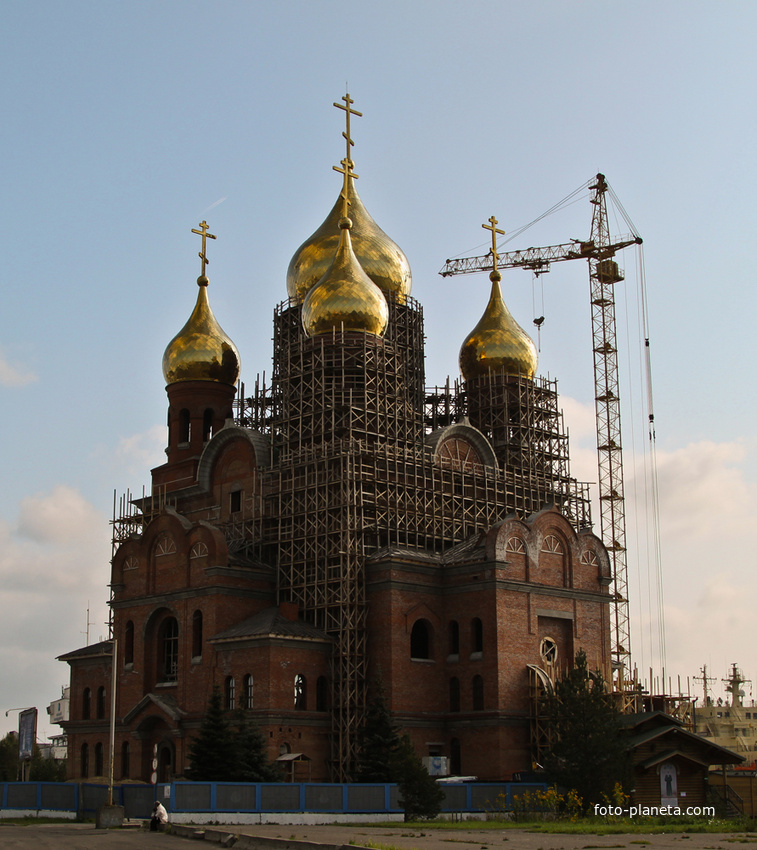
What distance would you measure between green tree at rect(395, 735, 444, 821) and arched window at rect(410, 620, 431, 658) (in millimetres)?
9138

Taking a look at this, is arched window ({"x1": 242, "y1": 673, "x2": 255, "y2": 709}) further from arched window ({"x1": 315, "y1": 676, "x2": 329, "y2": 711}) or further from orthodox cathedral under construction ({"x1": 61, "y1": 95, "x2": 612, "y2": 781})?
arched window ({"x1": 315, "y1": 676, "x2": 329, "y2": 711})

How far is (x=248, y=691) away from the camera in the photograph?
37.4 metres

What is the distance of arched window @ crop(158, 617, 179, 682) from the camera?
137 feet

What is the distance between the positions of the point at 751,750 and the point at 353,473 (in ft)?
115

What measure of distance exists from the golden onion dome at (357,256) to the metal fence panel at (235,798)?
22.3 m

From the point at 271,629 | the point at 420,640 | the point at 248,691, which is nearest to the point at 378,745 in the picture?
the point at 271,629

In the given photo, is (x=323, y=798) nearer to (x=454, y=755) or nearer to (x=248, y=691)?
(x=248, y=691)

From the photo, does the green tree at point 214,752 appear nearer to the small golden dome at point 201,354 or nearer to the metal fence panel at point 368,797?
the metal fence panel at point 368,797

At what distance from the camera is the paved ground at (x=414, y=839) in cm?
2072

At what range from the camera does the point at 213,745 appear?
32250mm

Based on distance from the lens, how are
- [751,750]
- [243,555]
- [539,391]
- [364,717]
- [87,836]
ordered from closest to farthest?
[87,836], [364,717], [243,555], [539,391], [751,750]

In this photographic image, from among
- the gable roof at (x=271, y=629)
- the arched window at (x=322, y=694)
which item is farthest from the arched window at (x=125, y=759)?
the arched window at (x=322, y=694)

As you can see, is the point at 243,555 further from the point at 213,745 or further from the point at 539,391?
the point at 539,391

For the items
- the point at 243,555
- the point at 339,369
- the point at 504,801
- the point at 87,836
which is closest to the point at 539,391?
the point at 339,369
